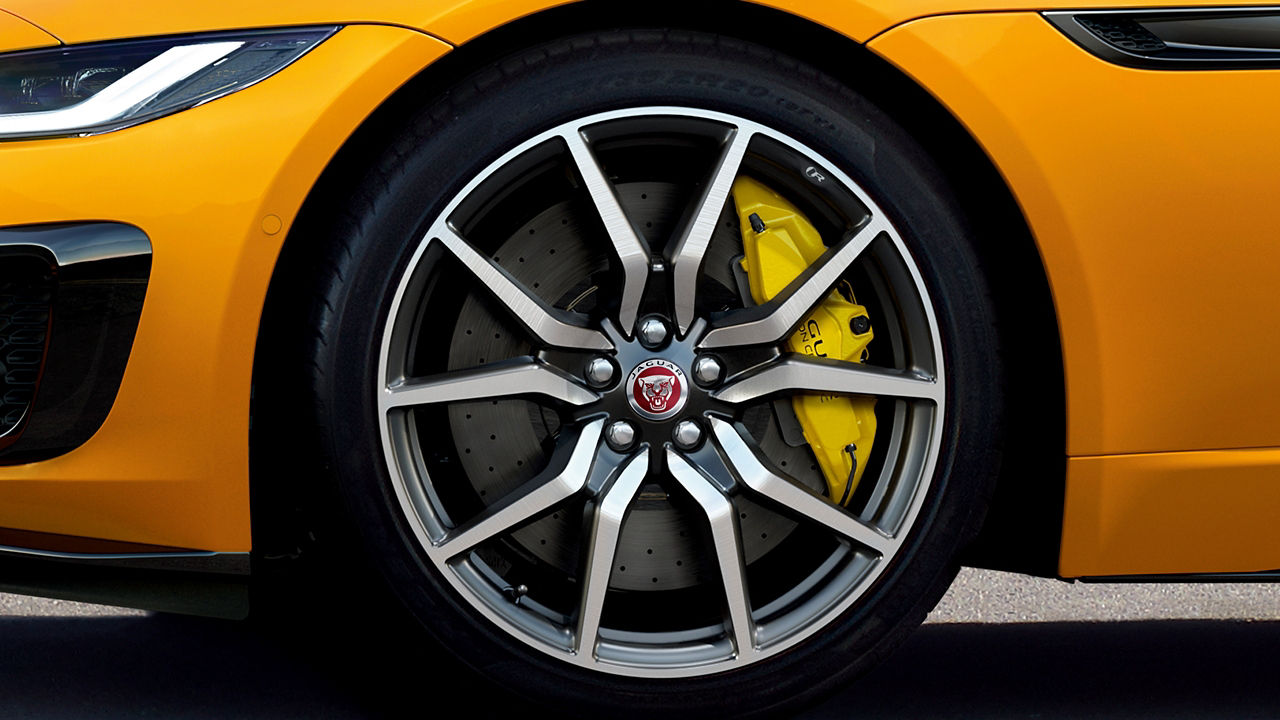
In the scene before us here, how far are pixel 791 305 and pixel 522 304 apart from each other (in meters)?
0.39

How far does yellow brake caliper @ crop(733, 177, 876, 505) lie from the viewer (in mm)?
1949

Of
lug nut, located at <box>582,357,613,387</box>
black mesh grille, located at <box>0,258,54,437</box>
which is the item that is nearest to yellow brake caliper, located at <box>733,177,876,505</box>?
lug nut, located at <box>582,357,613,387</box>

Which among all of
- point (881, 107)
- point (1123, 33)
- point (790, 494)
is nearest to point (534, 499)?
point (790, 494)

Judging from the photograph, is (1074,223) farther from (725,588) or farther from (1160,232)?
(725,588)

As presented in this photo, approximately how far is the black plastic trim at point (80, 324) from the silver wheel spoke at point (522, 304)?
0.41 meters

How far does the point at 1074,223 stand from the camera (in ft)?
6.02

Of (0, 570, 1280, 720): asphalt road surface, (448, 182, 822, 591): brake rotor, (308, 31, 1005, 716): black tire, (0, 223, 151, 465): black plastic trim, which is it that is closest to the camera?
(0, 223, 151, 465): black plastic trim

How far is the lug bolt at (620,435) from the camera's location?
1876 mm

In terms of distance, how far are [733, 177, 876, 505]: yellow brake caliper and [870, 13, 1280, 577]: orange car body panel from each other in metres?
0.29

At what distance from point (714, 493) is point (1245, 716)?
100 cm

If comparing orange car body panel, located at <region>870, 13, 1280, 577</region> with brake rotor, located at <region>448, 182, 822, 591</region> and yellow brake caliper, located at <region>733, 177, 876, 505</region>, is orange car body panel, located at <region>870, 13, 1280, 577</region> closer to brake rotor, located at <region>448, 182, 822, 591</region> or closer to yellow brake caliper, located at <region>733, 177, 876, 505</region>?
yellow brake caliper, located at <region>733, 177, 876, 505</region>

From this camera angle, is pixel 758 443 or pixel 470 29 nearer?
pixel 470 29

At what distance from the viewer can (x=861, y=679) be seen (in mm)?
2256

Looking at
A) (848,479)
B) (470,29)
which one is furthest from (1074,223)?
(470,29)
